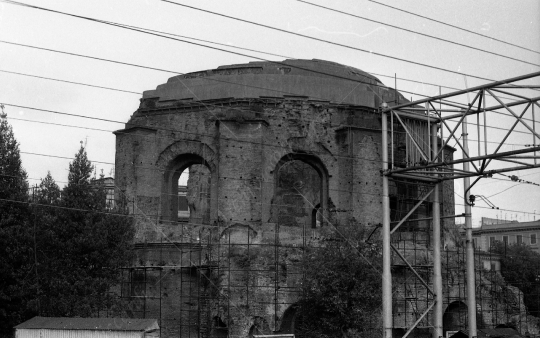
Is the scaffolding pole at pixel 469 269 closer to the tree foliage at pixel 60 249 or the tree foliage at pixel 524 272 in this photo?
the tree foliage at pixel 60 249

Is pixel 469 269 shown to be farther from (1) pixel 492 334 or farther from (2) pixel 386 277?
(1) pixel 492 334

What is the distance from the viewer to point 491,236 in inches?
2365

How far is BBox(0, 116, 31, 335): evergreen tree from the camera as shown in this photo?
23344mm

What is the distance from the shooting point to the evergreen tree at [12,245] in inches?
919

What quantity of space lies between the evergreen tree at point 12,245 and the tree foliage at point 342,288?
931cm

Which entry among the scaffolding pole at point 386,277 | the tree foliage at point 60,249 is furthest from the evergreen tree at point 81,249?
the scaffolding pole at point 386,277

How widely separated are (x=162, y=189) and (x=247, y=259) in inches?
241

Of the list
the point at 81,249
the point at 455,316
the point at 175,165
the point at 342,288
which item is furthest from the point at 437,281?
the point at 175,165

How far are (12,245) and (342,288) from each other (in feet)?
36.0

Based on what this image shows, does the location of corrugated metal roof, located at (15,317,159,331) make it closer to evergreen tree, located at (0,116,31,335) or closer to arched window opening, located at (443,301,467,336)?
evergreen tree, located at (0,116,31,335)

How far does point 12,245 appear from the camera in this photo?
23766 mm

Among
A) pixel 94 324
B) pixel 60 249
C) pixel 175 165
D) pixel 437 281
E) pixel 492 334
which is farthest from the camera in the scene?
pixel 175 165

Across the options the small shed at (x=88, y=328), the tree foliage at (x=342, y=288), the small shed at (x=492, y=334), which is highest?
the tree foliage at (x=342, y=288)

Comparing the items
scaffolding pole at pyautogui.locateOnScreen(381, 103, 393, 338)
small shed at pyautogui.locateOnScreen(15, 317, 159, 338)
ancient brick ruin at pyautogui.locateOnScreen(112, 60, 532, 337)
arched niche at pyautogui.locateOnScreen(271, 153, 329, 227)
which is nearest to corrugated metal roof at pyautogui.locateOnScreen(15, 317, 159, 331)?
small shed at pyautogui.locateOnScreen(15, 317, 159, 338)
